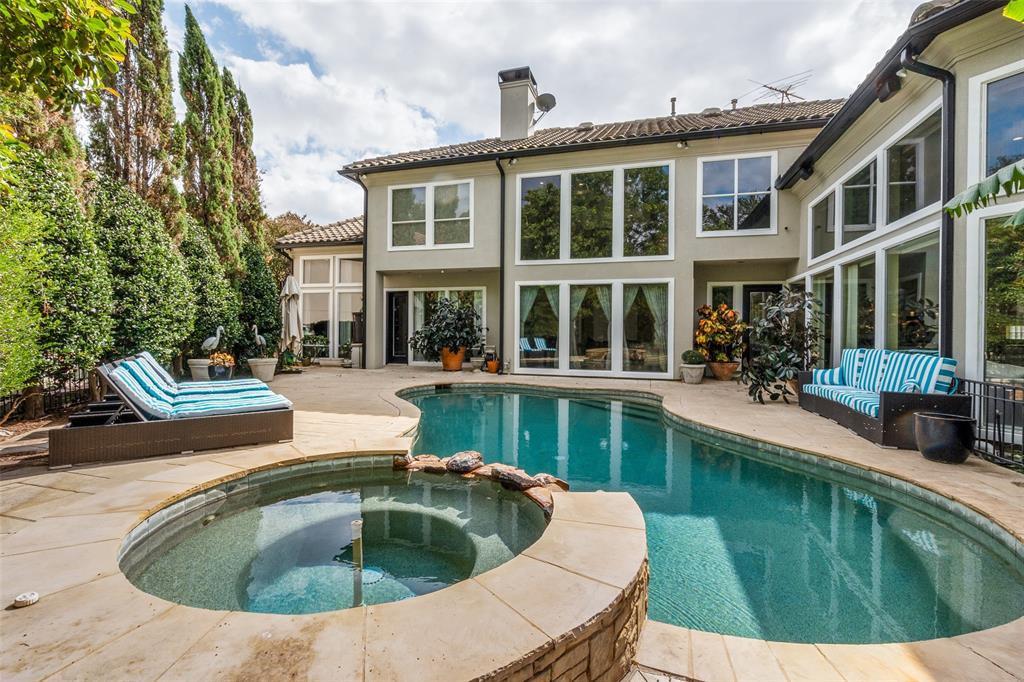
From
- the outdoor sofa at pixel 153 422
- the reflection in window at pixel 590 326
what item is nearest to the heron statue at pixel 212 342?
the outdoor sofa at pixel 153 422

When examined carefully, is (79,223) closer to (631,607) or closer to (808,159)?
(631,607)

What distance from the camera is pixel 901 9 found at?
7.08 meters

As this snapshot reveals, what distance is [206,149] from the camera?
13.3 metres

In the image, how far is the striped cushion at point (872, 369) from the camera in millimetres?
6723

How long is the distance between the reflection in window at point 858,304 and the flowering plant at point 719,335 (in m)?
2.56

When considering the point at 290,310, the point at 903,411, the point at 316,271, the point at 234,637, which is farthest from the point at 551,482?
the point at 316,271

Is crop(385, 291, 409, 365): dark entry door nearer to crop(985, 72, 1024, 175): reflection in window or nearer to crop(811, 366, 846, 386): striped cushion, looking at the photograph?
crop(811, 366, 846, 386): striped cushion

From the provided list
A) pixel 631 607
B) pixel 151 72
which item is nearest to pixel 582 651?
pixel 631 607

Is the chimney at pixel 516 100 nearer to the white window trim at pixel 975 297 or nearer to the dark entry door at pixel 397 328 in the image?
the dark entry door at pixel 397 328

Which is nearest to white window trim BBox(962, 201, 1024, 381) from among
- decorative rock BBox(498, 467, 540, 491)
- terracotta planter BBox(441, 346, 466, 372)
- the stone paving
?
the stone paving

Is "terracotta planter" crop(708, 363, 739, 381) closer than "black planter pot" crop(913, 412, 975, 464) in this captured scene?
No

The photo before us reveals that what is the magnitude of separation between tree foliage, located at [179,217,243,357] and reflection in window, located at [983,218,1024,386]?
1374 cm

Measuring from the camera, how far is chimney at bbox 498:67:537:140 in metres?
14.1

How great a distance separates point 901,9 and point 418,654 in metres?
10.4
